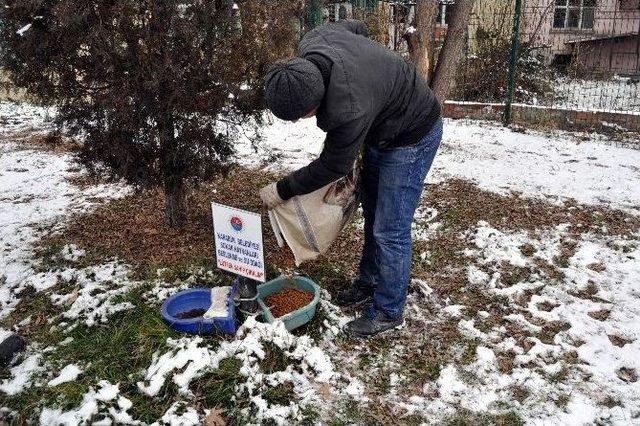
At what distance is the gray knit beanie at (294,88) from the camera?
2.20m

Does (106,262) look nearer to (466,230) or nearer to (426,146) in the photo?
(426,146)

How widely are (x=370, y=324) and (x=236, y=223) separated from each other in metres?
1.02

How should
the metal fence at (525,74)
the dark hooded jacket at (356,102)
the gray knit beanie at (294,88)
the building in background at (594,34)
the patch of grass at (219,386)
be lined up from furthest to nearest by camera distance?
the building in background at (594,34), the metal fence at (525,74), the patch of grass at (219,386), the dark hooded jacket at (356,102), the gray knit beanie at (294,88)

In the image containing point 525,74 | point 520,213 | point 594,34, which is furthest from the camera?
point 594,34

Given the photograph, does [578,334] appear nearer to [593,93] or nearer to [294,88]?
[294,88]

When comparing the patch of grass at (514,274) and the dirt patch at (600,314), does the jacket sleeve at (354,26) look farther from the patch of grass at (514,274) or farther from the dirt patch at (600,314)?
the dirt patch at (600,314)

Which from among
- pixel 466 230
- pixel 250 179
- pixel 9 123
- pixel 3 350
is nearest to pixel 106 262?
pixel 3 350

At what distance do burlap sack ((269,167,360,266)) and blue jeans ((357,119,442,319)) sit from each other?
165mm

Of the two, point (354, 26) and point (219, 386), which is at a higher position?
point (354, 26)

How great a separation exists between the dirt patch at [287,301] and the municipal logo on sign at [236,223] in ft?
1.94

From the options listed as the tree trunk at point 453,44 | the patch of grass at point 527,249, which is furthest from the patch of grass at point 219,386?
the tree trunk at point 453,44

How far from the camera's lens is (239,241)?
9.62ft

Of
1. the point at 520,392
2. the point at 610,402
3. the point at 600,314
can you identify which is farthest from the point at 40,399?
the point at 600,314

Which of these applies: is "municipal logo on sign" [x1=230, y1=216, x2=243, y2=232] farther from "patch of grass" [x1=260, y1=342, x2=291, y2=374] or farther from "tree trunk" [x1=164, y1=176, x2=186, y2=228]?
"tree trunk" [x1=164, y1=176, x2=186, y2=228]
